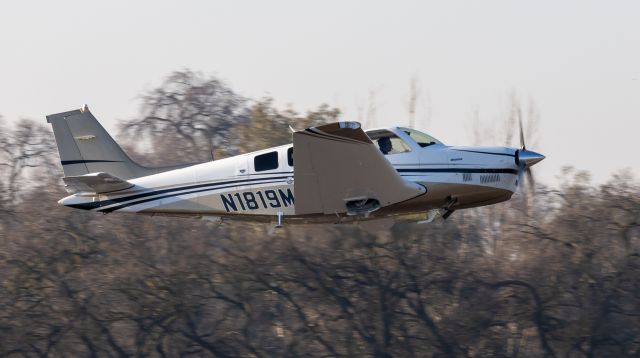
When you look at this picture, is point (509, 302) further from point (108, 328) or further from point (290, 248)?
point (108, 328)

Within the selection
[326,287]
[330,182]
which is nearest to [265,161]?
[330,182]

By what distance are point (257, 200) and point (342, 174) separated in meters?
1.73

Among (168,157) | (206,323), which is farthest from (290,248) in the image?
(168,157)

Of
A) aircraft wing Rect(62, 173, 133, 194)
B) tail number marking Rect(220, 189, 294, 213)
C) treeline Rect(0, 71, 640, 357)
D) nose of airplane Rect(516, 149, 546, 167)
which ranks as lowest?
treeline Rect(0, 71, 640, 357)

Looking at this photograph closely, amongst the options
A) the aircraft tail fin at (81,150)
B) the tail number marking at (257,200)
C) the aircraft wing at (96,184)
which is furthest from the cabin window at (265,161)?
the aircraft tail fin at (81,150)

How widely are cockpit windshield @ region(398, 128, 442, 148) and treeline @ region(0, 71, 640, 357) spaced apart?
1337 cm

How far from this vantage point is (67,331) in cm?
3231

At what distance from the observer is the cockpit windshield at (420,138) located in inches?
692

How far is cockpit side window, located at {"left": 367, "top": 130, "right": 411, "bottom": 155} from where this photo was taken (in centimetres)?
1736

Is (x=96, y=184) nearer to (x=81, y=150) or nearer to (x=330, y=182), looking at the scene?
(x=81, y=150)

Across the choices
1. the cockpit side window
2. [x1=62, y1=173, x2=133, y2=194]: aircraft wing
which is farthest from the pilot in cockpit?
[x1=62, y1=173, x2=133, y2=194]: aircraft wing

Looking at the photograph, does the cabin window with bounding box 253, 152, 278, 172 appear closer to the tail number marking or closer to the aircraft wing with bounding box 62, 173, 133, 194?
the tail number marking

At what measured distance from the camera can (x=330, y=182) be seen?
674 inches

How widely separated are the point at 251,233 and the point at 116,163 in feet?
43.4
